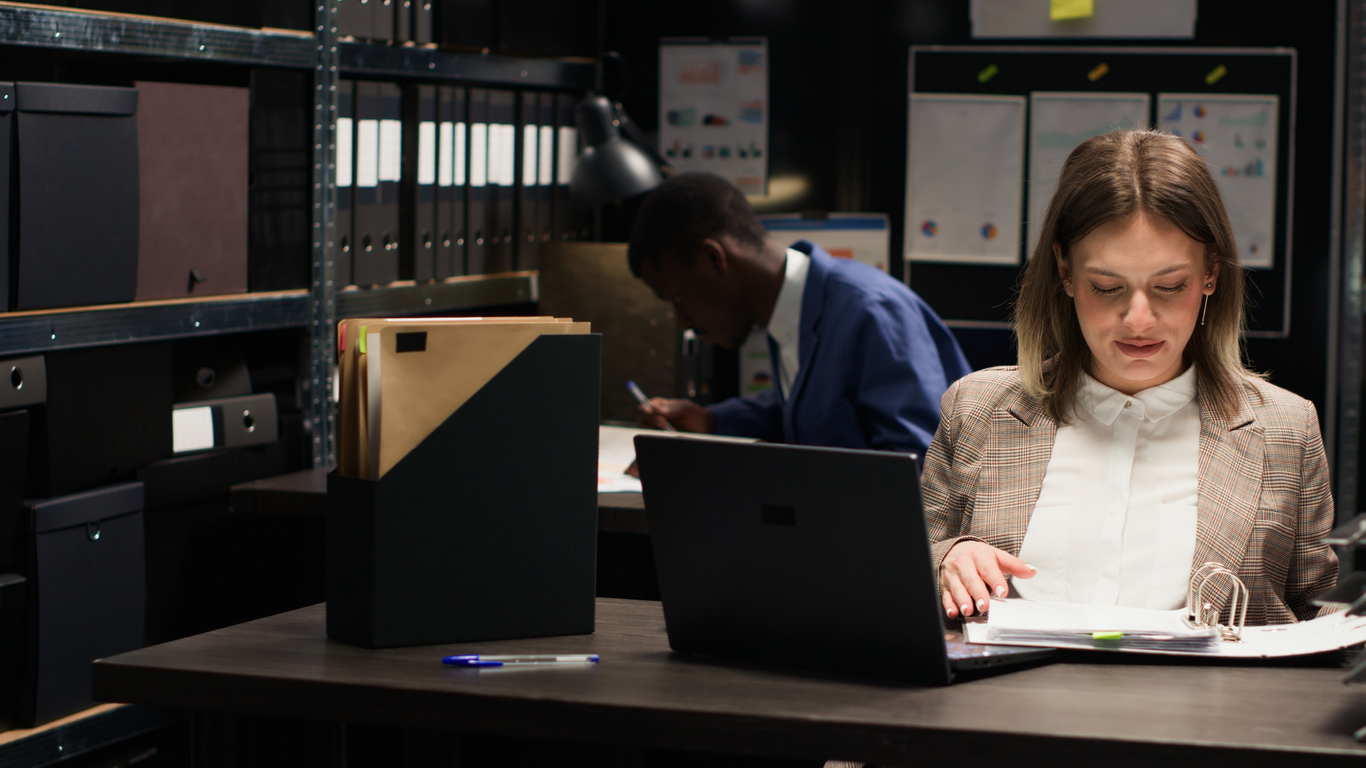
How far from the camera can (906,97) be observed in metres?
3.28

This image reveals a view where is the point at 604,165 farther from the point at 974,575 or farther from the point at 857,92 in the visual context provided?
the point at 974,575

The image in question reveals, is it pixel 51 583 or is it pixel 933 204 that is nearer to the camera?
pixel 51 583

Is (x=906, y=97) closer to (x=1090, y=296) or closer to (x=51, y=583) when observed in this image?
(x=1090, y=296)

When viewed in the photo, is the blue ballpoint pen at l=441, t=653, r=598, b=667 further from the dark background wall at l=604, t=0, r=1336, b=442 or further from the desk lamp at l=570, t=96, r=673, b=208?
the dark background wall at l=604, t=0, r=1336, b=442

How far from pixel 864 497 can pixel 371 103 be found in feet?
5.76

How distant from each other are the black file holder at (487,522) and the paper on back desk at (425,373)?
11mm

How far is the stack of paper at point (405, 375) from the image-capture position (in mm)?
1111

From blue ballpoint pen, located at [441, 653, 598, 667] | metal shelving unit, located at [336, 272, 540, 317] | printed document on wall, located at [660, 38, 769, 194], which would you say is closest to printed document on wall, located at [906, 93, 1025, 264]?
printed document on wall, located at [660, 38, 769, 194]

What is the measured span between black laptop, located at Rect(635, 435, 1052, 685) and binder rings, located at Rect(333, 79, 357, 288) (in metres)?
1.50

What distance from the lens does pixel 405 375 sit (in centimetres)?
112

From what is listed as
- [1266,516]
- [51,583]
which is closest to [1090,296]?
[1266,516]

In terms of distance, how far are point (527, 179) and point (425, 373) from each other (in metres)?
1.88

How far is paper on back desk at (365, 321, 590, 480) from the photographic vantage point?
111cm

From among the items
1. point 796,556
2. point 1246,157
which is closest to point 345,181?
point 796,556
